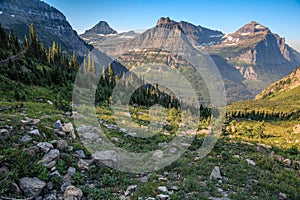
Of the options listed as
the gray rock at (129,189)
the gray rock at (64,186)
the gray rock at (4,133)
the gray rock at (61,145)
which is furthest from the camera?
the gray rock at (61,145)

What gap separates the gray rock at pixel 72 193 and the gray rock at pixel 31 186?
0.92 m

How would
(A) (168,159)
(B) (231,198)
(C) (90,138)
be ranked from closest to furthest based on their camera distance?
(B) (231,198) → (A) (168,159) → (C) (90,138)

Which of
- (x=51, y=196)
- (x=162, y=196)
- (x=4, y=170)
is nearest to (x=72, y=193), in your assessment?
(x=51, y=196)

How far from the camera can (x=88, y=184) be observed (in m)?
8.76

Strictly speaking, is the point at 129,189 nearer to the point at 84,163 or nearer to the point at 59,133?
the point at 84,163

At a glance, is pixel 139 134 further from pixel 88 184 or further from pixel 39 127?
pixel 88 184

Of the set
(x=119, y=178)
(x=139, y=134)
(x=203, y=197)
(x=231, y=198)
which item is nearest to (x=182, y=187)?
(x=203, y=197)

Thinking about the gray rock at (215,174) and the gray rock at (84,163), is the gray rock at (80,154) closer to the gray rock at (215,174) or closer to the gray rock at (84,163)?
the gray rock at (84,163)

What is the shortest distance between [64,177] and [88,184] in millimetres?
1064

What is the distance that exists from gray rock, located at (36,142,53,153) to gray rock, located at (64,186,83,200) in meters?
2.94

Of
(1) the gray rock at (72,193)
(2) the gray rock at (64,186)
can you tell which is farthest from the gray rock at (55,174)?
(1) the gray rock at (72,193)

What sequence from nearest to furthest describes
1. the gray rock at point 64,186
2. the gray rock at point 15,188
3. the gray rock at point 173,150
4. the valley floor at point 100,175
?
the gray rock at point 15,188 → the valley floor at point 100,175 → the gray rock at point 64,186 → the gray rock at point 173,150

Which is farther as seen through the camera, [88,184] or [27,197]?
[88,184]

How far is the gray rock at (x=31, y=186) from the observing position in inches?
280
